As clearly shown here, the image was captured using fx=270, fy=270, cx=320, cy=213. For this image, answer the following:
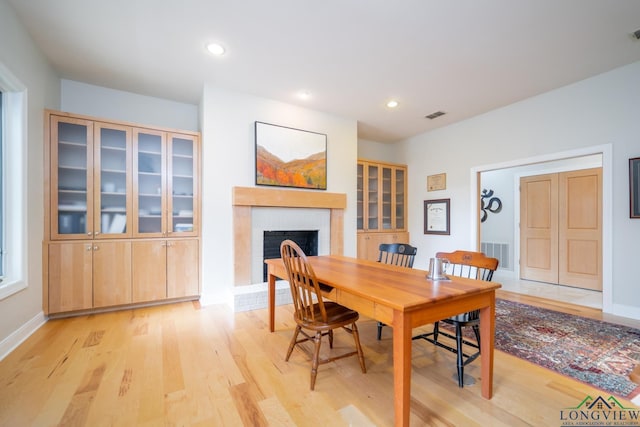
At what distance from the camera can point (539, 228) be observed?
15.8 feet

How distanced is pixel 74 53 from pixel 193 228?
2189 mm

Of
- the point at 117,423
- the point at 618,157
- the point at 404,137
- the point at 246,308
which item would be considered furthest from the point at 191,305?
the point at 618,157

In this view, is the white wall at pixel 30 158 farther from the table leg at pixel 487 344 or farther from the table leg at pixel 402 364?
the table leg at pixel 487 344

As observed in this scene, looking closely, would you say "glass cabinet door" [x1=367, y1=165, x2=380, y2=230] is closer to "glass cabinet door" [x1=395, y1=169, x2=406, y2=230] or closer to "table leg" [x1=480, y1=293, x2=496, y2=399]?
"glass cabinet door" [x1=395, y1=169, x2=406, y2=230]

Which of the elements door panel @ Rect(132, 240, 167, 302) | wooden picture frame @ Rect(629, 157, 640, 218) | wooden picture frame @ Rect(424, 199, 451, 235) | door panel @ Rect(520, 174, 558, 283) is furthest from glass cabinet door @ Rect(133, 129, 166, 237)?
door panel @ Rect(520, 174, 558, 283)

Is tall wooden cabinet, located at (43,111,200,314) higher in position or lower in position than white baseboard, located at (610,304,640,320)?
higher

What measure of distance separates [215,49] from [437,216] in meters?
4.26

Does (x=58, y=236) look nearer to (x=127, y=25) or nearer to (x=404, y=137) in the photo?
(x=127, y=25)

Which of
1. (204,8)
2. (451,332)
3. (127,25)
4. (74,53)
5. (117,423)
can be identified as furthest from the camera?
(74,53)

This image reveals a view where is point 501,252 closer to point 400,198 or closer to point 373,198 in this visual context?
point 400,198

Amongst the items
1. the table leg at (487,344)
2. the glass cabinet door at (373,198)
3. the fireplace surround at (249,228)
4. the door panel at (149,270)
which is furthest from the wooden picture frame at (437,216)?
the door panel at (149,270)

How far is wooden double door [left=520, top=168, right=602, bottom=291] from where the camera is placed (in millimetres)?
4156

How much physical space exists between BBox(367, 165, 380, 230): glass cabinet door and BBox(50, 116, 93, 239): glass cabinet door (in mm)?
4096

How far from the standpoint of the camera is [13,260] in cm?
238
